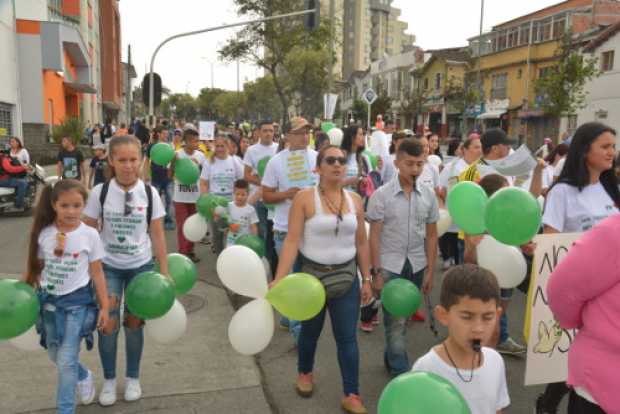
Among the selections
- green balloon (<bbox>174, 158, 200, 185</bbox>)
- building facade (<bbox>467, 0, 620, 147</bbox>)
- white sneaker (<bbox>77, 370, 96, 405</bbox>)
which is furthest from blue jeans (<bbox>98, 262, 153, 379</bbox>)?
building facade (<bbox>467, 0, 620, 147</bbox>)

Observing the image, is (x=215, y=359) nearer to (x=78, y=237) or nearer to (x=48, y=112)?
(x=78, y=237)

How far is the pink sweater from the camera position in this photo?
1.80m

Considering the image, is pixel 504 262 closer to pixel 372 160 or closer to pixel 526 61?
pixel 372 160

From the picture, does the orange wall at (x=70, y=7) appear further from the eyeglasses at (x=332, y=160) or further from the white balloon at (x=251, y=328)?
the white balloon at (x=251, y=328)

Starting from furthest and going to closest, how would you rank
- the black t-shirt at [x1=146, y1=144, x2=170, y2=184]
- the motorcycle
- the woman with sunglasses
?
the motorcycle < the black t-shirt at [x1=146, y1=144, x2=170, y2=184] < the woman with sunglasses

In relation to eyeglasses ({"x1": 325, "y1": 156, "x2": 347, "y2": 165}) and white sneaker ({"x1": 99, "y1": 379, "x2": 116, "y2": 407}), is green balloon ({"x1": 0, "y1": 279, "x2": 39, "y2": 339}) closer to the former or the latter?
white sneaker ({"x1": 99, "y1": 379, "x2": 116, "y2": 407})

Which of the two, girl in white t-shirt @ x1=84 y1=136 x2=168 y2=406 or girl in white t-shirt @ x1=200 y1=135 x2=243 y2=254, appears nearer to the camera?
girl in white t-shirt @ x1=84 y1=136 x2=168 y2=406

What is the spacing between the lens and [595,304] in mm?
1908

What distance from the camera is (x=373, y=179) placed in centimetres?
693

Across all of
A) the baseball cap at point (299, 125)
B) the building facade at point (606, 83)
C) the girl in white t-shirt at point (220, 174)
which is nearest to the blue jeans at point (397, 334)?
the baseball cap at point (299, 125)

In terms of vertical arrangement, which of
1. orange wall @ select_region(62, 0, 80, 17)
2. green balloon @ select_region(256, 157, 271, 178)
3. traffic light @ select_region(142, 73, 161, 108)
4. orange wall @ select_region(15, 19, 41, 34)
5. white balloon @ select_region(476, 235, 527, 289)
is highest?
orange wall @ select_region(62, 0, 80, 17)

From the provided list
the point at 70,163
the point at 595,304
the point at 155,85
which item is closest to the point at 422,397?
the point at 595,304

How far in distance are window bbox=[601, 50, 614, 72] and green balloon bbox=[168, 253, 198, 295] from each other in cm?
3272

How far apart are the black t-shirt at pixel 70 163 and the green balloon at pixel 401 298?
9.35 metres
